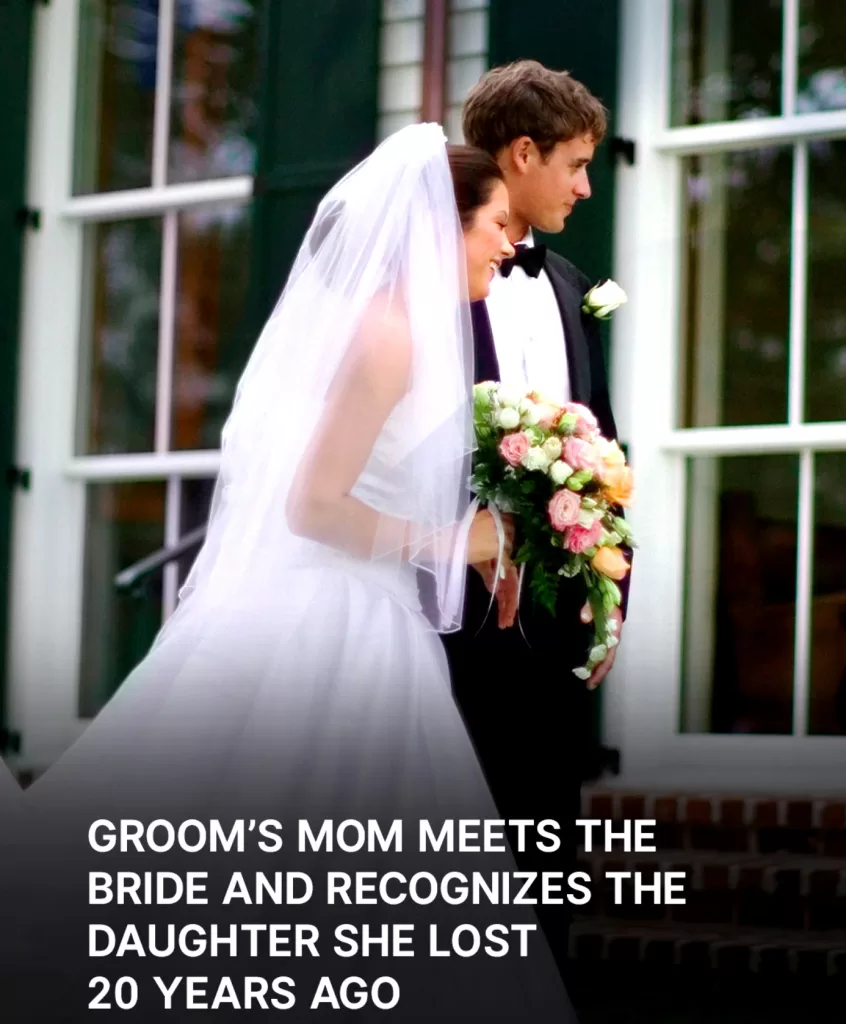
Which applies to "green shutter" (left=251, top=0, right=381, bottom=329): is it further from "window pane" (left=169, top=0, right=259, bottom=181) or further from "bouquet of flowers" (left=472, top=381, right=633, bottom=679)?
"bouquet of flowers" (left=472, top=381, right=633, bottom=679)

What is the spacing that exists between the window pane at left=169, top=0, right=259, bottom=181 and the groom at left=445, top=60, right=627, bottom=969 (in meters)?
2.79

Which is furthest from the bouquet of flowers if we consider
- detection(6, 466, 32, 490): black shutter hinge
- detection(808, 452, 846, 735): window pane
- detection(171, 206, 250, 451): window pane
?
detection(6, 466, 32, 490): black shutter hinge

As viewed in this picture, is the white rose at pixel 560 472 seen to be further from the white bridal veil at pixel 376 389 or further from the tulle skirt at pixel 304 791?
the tulle skirt at pixel 304 791

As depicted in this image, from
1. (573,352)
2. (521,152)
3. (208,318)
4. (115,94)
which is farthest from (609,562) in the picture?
(115,94)

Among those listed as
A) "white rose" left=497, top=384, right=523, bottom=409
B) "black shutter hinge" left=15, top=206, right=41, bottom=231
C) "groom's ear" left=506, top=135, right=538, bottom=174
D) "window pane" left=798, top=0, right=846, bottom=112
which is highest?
"window pane" left=798, top=0, right=846, bottom=112

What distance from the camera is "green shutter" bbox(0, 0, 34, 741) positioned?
6.11 metres

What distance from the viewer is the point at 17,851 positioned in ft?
10.4

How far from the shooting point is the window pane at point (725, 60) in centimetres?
499

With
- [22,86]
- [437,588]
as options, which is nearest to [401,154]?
[437,588]

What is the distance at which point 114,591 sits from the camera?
20.4 feet

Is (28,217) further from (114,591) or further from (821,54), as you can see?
(821,54)

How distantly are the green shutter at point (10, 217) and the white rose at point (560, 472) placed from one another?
10.8 feet

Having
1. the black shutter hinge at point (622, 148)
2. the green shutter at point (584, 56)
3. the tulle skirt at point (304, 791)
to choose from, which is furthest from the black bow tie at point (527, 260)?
the black shutter hinge at point (622, 148)

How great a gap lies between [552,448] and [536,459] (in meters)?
0.04
